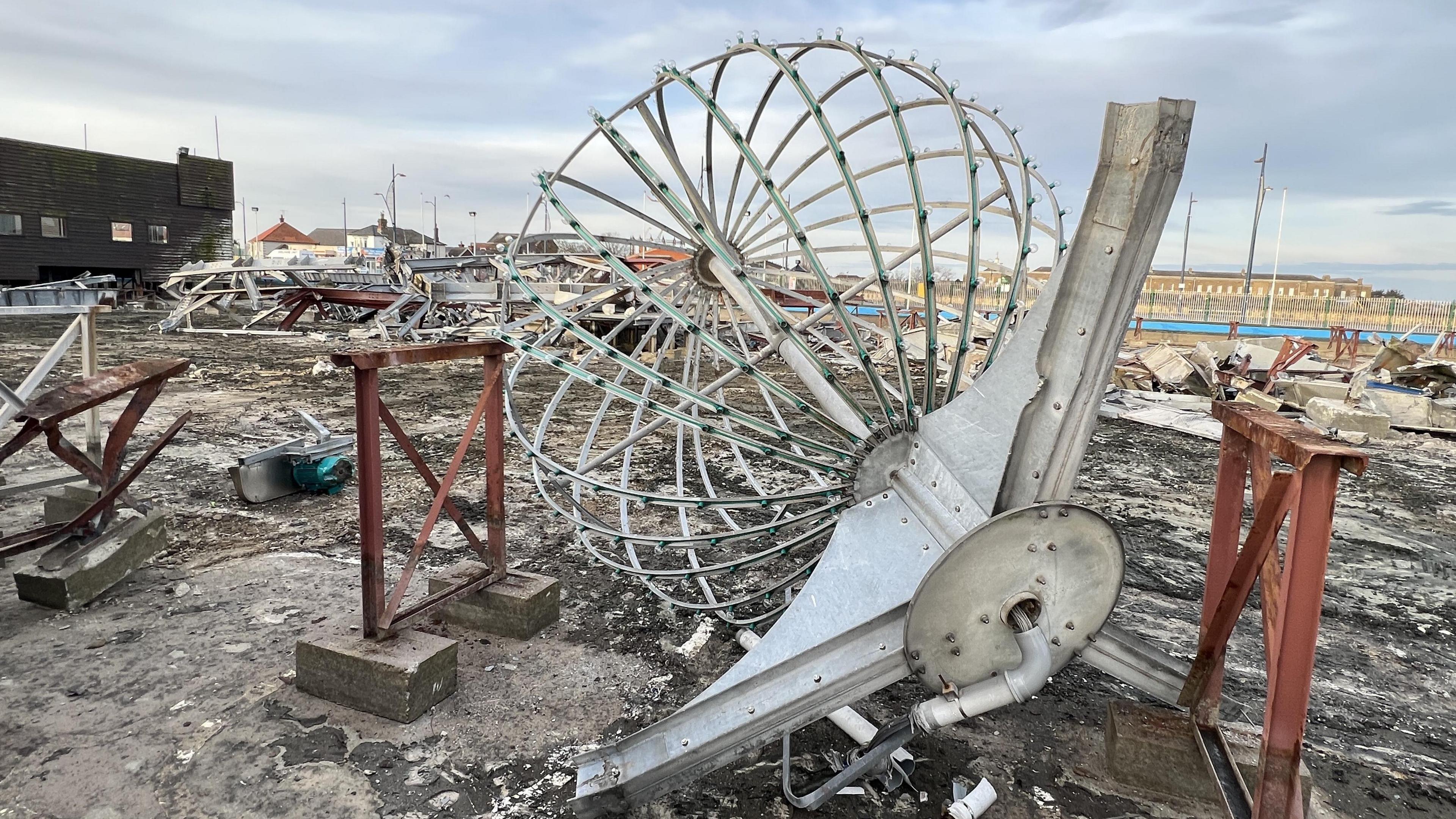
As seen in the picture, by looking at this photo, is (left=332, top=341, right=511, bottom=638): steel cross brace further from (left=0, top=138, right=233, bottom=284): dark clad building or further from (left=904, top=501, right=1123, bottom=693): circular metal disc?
(left=0, top=138, right=233, bottom=284): dark clad building

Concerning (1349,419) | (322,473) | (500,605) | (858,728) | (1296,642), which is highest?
(1296,642)

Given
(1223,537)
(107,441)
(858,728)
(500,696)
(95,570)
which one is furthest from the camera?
(107,441)

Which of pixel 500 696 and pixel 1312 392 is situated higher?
pixel 1312 392

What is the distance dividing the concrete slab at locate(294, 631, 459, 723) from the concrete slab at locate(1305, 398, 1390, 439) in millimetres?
12973

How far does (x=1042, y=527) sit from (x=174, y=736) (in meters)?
3.89

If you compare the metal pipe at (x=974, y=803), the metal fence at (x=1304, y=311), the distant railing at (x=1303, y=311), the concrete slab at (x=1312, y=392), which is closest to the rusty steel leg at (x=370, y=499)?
the metal pipe at (x=974, y=803)

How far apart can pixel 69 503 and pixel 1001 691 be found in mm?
6431

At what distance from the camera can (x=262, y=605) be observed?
5043 mm

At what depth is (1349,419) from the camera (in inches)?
473

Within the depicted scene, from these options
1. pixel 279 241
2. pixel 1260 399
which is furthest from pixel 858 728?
pixel 279 241

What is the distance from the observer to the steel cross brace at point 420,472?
3781 mm

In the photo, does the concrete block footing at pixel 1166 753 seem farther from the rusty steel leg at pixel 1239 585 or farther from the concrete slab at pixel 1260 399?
the concrete slab at pixel 1260 399

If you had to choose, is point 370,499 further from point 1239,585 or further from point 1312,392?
point 1312,392

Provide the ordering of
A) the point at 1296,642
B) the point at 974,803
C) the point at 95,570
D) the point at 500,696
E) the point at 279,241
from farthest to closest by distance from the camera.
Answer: the point at 279,241, the point at 95,570, the point at 500,696, the point at 974,803, the point at 1296,642
